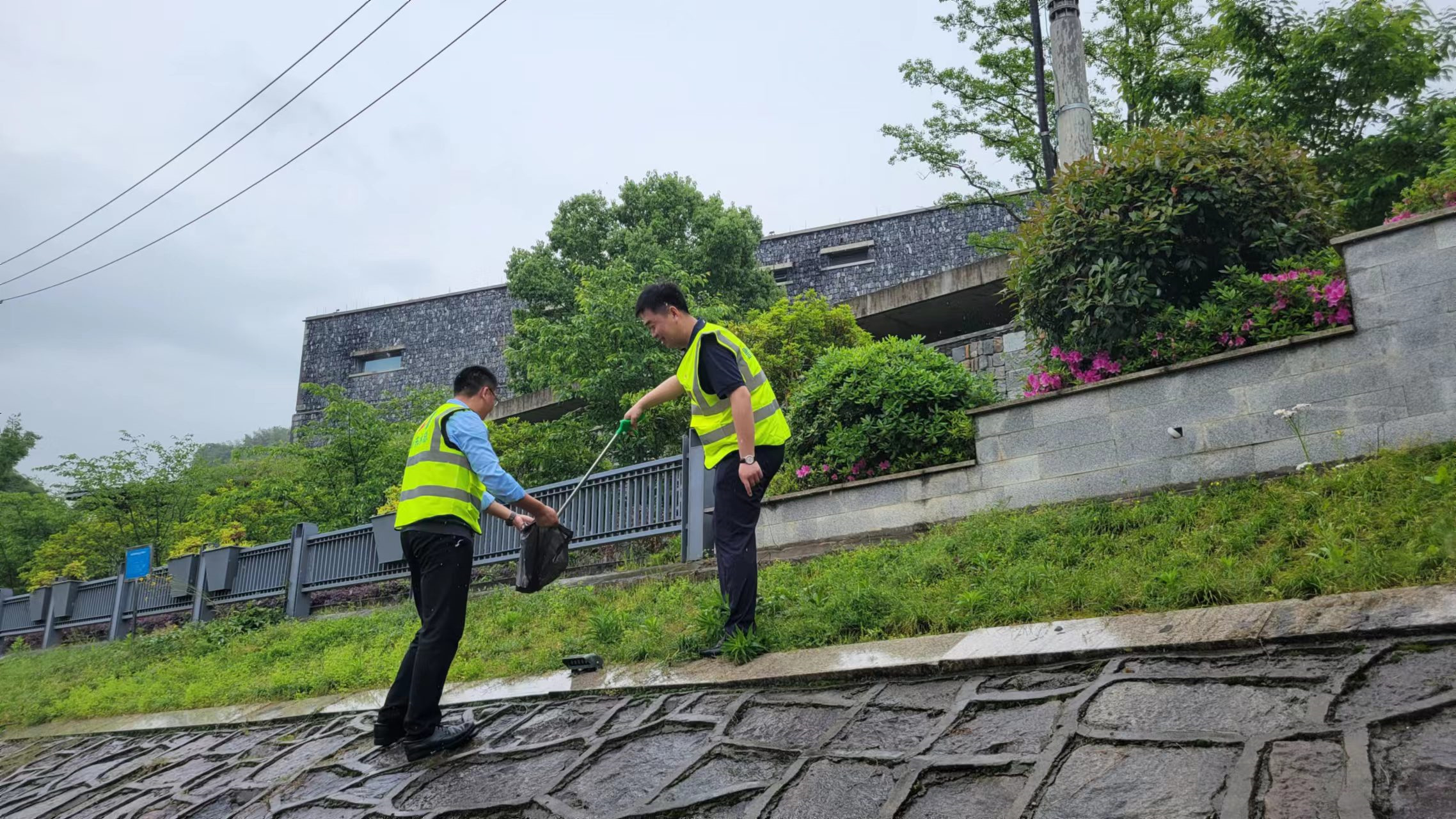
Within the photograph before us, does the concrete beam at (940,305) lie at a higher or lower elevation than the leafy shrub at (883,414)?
higher

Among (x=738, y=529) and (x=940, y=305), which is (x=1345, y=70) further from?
(x=738, y=529)

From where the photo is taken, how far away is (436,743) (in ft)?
15.0

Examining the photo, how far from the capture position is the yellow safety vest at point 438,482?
15.6ft

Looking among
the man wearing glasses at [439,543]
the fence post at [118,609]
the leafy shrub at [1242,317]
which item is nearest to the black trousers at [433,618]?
the man wearing glasses at [439,543]

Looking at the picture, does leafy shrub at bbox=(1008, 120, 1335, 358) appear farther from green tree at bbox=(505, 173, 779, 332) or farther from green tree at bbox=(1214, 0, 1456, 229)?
green tree at bbox=(505, 173, 779, 332)

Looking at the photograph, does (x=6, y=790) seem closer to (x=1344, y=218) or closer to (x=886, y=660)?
(x=886, y=660)

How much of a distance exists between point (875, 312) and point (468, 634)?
10.6 m

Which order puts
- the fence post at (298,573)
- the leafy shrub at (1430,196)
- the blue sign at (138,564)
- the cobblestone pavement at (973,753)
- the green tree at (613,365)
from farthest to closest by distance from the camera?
the green tree at (613,365) < the blue sign at (138,564) < the fence post at (298,573) < the leafy shrub at (1430,196) < the cobblestone pavement at (973,753)

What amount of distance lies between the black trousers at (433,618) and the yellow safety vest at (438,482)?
0.39 feet

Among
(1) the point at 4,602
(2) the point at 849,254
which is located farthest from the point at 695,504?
(2) the point at 849,254

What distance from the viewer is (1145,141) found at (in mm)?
6836

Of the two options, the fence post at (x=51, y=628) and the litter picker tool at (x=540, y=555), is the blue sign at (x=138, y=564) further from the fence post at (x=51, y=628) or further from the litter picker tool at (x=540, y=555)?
the litter picker tool at (x=540, y=555)

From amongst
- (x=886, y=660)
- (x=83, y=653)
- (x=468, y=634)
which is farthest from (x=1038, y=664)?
(x=83, y=653)

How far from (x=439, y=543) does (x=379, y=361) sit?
123 feet
